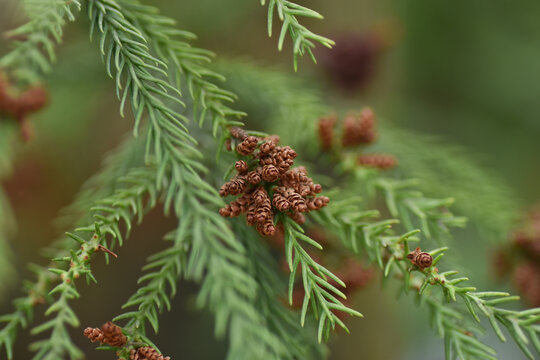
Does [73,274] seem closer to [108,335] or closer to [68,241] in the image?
[108,335]

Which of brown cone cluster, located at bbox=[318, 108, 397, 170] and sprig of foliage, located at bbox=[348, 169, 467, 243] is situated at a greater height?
brown cone cluster, located at bbox=[318, 108, 397, 170]

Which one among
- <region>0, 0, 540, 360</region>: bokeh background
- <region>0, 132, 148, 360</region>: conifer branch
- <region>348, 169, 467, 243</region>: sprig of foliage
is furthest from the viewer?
<region>0, 0, 540, 360</region>: bokeh background

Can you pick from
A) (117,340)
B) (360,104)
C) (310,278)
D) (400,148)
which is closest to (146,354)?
(117,340)

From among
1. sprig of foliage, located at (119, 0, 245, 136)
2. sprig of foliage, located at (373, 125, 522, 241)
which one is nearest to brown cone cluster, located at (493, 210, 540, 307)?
sprig of foliage, located at (373, 125, 522, 241)

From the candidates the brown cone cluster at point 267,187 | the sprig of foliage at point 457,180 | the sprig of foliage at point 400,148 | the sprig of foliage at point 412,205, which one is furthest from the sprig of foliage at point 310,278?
the sprig of foliage at point 457,180

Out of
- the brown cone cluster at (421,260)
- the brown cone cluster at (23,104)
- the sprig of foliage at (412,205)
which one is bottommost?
the brown cone cluster at (421,260)

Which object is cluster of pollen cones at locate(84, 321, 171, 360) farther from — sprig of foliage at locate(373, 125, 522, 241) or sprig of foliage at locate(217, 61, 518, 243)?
sprig of foliage at locate(373, 125, 522, 241)

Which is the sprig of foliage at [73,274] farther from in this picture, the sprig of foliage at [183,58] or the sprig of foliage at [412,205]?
the sprig of foliage at [412,205]
